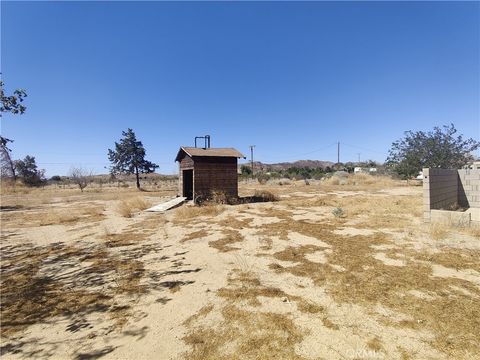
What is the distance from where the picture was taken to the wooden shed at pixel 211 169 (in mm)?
15086

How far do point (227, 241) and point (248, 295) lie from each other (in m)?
3.35

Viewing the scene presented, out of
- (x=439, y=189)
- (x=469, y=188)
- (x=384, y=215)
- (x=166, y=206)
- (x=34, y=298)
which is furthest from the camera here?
(x=166, y=206)

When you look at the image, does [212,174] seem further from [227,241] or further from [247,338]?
[247,338]

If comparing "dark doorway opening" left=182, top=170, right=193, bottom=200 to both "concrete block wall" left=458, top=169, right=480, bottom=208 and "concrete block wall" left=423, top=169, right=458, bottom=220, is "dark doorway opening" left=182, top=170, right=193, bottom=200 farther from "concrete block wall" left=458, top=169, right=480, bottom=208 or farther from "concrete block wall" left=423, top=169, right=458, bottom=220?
"concrete block wall" left=458, top=169, right=480, bottom=208

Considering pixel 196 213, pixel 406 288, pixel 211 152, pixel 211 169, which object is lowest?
pixel 406 288

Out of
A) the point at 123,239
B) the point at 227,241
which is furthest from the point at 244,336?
the point at 123,239

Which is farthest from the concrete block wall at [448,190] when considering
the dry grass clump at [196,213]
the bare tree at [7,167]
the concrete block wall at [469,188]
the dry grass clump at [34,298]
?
the bare tree at [7,167]

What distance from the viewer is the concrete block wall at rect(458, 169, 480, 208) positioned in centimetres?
1184

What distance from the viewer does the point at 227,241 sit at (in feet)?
24.8

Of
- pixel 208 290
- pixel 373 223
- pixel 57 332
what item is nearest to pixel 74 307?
pixel 57 332

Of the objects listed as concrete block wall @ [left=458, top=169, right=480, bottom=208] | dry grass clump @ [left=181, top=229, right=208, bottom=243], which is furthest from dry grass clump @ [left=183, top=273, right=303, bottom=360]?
concrete block wall @ [left=458, top=169, right=480, bottom=208]

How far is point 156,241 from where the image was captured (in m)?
7.91

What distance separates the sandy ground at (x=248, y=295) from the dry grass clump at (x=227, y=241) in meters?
0.06

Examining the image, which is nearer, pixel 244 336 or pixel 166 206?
pixel 244 336
